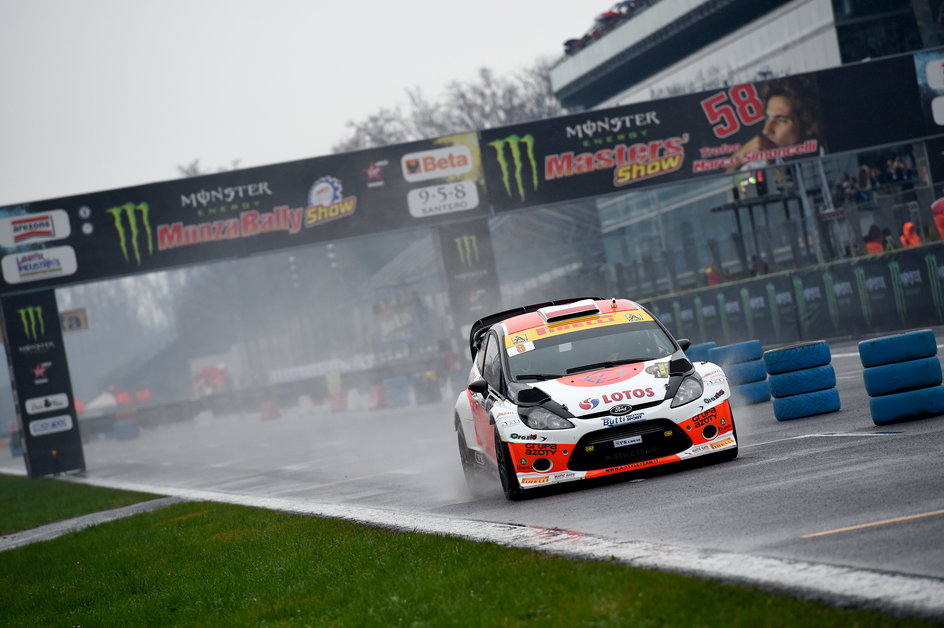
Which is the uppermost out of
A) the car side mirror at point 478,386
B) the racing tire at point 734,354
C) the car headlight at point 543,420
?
the car side mirror at point 478,386

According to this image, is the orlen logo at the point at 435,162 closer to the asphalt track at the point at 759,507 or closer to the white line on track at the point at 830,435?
the asphalt track at the point at 759,507

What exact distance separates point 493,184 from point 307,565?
23.8 meters

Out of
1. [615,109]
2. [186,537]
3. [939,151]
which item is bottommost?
[186,537]

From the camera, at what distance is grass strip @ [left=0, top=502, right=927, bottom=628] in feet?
18.5

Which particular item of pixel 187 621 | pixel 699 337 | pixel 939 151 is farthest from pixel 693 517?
pixel 939 151

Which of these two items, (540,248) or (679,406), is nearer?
(679,406)

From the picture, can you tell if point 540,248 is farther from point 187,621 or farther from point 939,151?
point 187,621

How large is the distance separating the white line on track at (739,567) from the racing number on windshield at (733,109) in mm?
24110

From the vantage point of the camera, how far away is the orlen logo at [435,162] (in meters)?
32.2

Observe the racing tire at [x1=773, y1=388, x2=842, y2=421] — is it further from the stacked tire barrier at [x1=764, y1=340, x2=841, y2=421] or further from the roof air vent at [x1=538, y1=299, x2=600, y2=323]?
Result: the roof air vent at [x1=538, y1=299, x2=600, y2=323]

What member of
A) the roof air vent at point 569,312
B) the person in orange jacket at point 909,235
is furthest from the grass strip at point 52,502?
the person in orange jacket at point 909,235

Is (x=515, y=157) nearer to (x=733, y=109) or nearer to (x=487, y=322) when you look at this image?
(x=733, y=109)

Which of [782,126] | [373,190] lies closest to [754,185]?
[782,126]

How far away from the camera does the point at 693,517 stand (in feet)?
28.4
